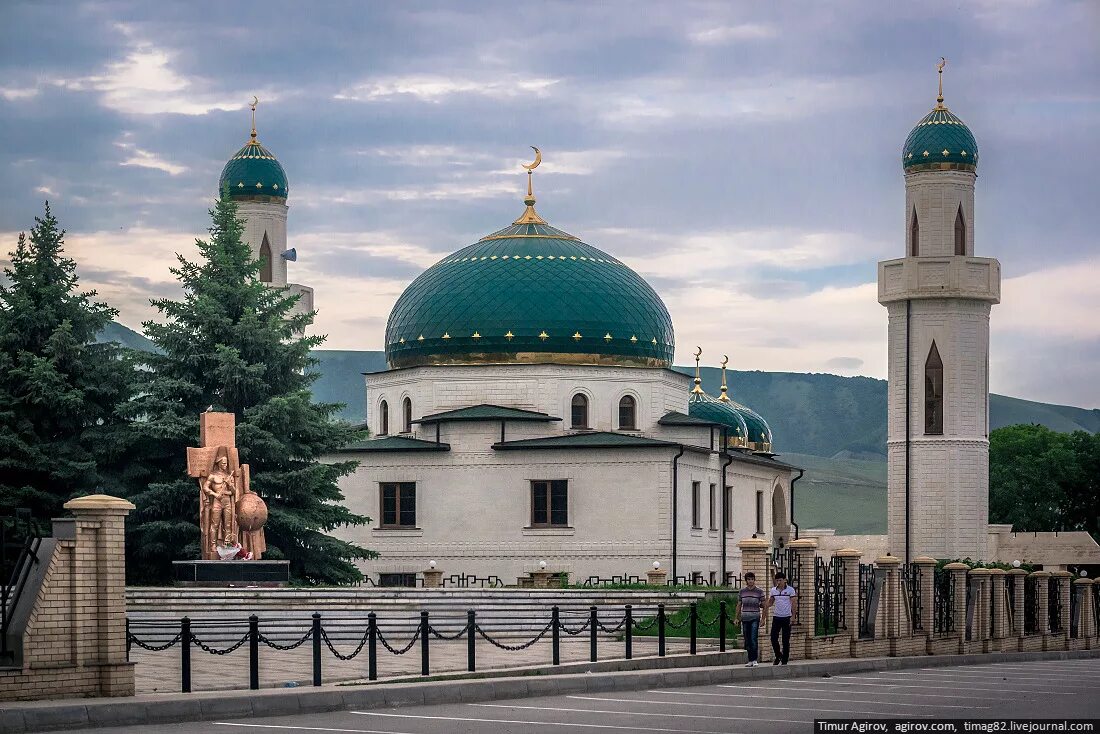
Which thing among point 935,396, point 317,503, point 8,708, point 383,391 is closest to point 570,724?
point 8,708

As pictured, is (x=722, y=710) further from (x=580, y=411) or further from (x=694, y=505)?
(x=580, y=411)

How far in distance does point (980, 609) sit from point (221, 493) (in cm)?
1379

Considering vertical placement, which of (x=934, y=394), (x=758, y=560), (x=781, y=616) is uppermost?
(x=934, y=394)

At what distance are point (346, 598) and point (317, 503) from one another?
22.6 feet

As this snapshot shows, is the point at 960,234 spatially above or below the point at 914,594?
above

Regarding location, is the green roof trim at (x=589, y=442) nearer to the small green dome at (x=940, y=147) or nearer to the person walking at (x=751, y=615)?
the small green dome at (x=940, y=147)

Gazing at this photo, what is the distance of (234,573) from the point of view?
3344 cm

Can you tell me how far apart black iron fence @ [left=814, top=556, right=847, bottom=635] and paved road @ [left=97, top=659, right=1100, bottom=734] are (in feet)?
14.5

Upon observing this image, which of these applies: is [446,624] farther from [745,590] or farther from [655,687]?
[655,687]

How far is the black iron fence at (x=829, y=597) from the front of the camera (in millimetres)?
27156

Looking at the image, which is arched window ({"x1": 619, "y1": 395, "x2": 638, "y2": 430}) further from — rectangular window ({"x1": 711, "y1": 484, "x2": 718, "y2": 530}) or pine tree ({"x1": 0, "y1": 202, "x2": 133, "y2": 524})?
pine tree ({"x1": 0, "y1": 202, "x2": 133, "y2": 524})

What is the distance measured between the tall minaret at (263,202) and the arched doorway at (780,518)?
54.1 feet

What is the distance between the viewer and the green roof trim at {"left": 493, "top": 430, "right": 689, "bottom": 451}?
46312 millimetres

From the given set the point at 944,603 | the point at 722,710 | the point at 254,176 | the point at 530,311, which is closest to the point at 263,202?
the point at 254,176
